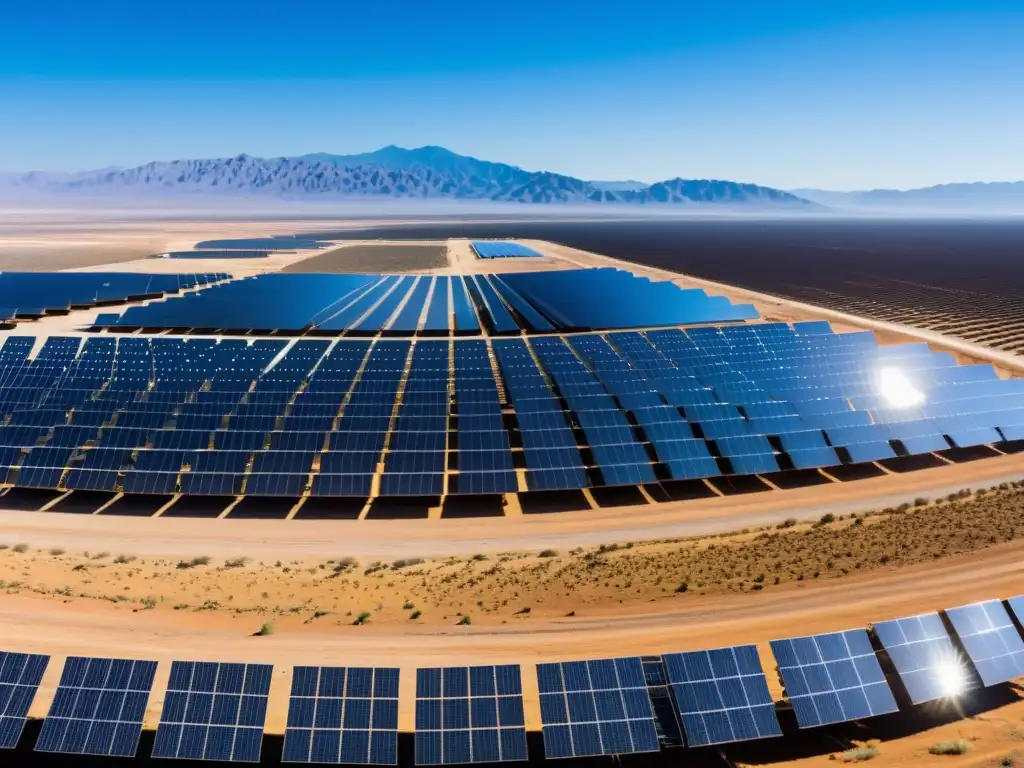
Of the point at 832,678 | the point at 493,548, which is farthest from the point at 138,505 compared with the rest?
the point at 832,678

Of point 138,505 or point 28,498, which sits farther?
point 28,498

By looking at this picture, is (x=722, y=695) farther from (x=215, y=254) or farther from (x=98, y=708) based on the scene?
(x=215, y=254)

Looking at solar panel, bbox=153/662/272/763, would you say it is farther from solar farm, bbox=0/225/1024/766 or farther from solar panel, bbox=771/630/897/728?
solar panel, bbox=771/630/897/728

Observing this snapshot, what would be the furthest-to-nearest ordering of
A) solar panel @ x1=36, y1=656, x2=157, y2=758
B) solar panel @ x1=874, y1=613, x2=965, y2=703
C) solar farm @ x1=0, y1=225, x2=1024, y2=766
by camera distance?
solar panel @ x1=874, y1=613, x2=965, y2=703 < solar farm @ x1=0, y1=225, x2=1024, y2=766 < solar panel @ x1=36, y1=656, x2=157, y2=758

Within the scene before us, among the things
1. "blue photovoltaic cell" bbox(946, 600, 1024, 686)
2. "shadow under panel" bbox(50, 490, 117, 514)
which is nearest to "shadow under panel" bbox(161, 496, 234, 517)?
"shadow under panel" bbox(50, 490, 117, 514)

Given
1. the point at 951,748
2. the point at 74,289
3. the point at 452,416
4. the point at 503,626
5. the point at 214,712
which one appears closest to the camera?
the point at 951,748

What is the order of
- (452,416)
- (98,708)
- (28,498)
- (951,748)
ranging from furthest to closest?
(452,416) < (28,498) < (98,708) < (951,748)

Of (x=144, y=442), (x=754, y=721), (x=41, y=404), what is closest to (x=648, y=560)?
(x=754, y=721)
